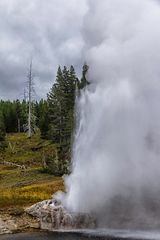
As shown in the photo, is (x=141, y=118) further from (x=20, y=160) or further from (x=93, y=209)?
(x=20, y=160)

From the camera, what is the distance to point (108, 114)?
157 ft

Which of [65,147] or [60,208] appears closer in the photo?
[60,208]

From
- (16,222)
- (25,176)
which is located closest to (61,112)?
(25,176)

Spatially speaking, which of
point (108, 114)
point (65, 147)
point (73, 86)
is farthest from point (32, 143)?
point (108, 114)

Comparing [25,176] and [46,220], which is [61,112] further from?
[46,220]

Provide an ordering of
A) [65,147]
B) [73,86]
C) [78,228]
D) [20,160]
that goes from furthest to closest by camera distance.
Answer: [73,86] < [20,160] < [65,147] < [78,228]

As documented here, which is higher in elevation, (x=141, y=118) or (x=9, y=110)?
(x=9, y=110)

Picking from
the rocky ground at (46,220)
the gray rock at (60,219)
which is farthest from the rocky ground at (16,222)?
the gray rock at (60,219)

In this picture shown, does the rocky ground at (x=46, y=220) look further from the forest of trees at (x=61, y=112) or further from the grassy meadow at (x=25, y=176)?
the forest of trees at (x=61, y=112)

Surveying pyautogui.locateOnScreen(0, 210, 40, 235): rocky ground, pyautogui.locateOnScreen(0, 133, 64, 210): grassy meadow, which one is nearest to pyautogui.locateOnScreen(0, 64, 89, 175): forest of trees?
pyautogui.locateOnScreen(0, 133, 64, 210): grassy meadow

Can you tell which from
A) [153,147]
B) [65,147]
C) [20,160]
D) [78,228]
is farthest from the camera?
[20,160]

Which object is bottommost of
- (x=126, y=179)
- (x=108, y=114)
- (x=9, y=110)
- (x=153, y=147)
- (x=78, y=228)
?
(x=78, y=228)

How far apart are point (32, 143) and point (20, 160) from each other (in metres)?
15.6

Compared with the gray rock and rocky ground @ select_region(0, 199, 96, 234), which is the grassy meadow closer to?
rocky ground @ select_region(0, 199, 96, 234)
